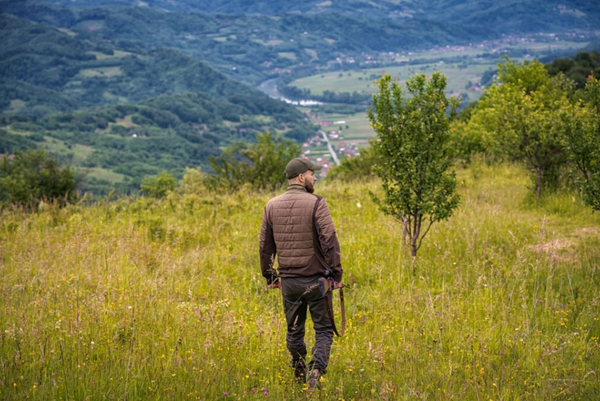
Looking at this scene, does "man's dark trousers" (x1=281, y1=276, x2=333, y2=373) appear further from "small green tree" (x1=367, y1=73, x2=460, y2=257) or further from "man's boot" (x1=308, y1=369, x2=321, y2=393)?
"small green tree" (x1=367, y1=73, x2=460, y2=257)

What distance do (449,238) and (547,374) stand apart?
14.7ft

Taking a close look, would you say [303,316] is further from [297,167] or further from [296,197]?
[297,167]

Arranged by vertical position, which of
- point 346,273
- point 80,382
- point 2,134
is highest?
point 80,382

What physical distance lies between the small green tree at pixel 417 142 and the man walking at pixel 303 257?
10.7 ft

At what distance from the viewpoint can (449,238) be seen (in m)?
8.95

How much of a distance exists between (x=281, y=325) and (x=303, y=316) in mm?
1188

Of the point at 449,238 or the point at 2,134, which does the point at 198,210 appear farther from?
the point at 2,134

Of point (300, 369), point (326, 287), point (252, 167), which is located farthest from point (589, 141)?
point (252, 167)

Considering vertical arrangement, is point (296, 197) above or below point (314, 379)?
above

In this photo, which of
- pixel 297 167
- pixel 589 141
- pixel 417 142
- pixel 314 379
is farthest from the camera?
pixel 589 141

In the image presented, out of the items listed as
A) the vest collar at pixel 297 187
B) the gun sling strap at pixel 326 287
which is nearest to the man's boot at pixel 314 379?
the gun sling strap at pixel 326 287

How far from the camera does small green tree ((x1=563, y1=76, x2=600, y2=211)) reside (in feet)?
24.7

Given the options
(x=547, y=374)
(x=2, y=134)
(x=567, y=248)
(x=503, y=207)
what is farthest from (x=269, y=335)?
(x=2, y=134)

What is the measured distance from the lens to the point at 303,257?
469 cm
